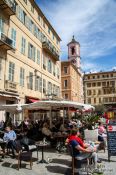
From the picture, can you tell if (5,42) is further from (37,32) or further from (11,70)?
(37,32)

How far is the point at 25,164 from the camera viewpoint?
908cm

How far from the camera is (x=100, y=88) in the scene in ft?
279

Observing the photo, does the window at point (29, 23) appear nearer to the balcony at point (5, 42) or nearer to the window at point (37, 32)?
the window at point (37, 32)

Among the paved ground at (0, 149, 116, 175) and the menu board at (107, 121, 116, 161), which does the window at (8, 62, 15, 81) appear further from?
the menu board at (107, 121, 116, 161)

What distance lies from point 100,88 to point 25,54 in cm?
6217

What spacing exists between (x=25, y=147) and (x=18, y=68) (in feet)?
50.5

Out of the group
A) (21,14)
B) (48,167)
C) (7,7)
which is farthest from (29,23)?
(48,167)

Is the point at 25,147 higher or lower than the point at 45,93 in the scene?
lower

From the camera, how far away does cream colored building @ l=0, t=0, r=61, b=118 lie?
69.3 ft

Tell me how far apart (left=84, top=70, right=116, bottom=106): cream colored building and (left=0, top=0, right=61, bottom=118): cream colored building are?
4952 centimetres

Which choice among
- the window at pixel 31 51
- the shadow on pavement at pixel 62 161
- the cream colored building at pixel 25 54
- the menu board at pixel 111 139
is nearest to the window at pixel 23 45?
the cream colored building at pixel 25 54

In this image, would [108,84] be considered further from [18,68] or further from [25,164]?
[25,164]

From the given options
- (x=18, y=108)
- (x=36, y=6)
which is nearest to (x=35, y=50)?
(x=36, y=6)

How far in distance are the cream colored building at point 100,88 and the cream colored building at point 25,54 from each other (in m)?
49.5
